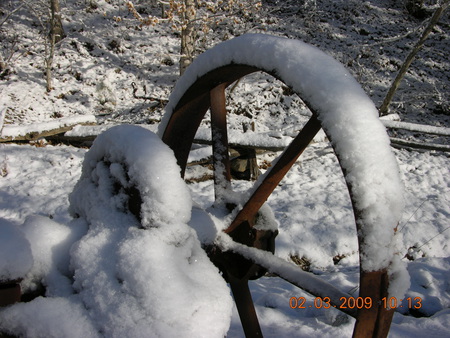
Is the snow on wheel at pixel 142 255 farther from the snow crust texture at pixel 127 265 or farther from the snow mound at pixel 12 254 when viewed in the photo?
the snow mound at pixel 12 254

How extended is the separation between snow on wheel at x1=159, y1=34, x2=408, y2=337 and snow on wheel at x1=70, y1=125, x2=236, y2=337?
1.38ft

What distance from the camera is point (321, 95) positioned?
107cm

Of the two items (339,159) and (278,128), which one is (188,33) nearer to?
(278,128)

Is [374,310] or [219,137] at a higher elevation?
[219,137]

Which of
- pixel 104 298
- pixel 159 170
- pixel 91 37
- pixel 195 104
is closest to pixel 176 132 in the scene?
pixel 195 104

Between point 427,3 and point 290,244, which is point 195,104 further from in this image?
point 427,3

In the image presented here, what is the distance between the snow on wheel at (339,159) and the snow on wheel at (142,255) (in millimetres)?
419

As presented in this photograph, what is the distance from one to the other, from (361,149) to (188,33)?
7169mm

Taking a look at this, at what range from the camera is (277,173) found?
1562 millimetres

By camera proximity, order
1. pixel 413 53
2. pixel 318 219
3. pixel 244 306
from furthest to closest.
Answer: pixel 413 53
pixel 318 219
pixel 244 306

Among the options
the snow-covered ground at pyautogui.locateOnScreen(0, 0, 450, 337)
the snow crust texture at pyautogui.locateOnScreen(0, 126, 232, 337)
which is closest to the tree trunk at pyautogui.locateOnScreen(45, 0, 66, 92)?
the snow-covered ground at pyautogui.locateOnScreen(0, 0, 450, 337)

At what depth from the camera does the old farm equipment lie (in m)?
1.00

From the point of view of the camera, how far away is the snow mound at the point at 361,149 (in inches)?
38.9

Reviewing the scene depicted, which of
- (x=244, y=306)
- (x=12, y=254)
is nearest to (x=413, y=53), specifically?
(x=244, y=306)
